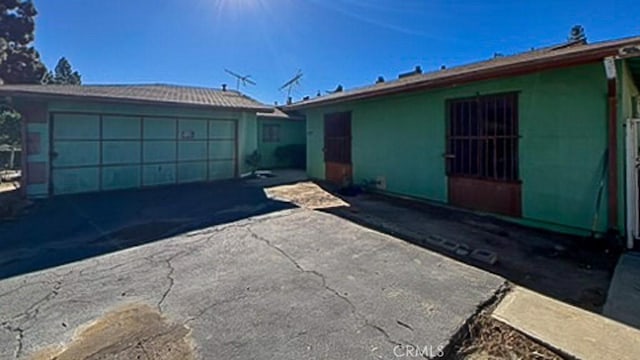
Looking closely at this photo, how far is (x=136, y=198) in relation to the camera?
939cm

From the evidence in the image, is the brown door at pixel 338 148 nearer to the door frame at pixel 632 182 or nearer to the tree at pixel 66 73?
the door frame at pixel 632 182

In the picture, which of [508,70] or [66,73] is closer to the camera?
[508,70]

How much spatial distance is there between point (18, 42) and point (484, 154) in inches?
1118

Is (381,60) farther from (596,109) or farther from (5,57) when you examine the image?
(5,57)

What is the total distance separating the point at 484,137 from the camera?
275 inches

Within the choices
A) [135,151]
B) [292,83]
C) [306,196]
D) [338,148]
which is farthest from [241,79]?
[306,196]

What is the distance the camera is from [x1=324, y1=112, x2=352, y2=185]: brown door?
36.3 ft

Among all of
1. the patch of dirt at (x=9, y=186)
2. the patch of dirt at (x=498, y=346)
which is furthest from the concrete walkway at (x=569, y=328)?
the patch of dirt at (x=9, y=186)

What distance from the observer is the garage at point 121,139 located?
362 inches

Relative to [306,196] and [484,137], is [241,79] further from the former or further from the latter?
[484,137]

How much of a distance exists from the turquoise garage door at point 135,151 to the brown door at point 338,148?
151 inches

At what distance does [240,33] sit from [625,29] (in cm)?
1206

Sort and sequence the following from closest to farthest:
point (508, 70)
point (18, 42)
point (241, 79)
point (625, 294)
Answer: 1. point (625, 294)
2. point (508, 70)
3. point (18, 42)
4. point (241, 79)

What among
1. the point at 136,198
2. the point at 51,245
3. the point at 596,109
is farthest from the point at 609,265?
the point at 136,198
